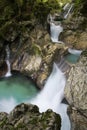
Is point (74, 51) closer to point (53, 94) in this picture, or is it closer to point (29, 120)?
point (53, 94)

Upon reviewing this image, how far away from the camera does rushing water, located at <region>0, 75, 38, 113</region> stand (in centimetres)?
1767

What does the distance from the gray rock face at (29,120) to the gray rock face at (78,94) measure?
0.88 metres

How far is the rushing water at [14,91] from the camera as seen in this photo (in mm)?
17672

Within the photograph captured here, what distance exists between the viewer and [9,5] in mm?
21938

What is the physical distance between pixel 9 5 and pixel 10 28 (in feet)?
6.65

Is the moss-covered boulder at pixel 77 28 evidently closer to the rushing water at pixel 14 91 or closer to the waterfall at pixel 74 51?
the waterfall at pixel 74 51

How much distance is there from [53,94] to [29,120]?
632 cm

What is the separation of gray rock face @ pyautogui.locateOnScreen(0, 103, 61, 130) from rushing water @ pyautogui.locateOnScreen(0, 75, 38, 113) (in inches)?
175

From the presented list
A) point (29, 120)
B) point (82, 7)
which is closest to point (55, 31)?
point (82, 7)

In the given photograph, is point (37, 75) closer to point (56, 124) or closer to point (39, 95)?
point (39, 95)

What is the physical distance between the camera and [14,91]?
61.2ft

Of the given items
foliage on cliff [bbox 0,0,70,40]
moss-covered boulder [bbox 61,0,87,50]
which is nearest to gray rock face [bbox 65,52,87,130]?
foliage on cliff [bbox 0,0,70,40]

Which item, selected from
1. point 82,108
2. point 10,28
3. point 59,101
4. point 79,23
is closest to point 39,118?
point 82,108

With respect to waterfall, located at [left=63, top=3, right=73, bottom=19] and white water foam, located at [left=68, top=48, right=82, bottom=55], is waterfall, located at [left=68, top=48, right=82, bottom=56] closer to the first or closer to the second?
white water foam, located at [left=68, top=48, right=82, bottom=55]
